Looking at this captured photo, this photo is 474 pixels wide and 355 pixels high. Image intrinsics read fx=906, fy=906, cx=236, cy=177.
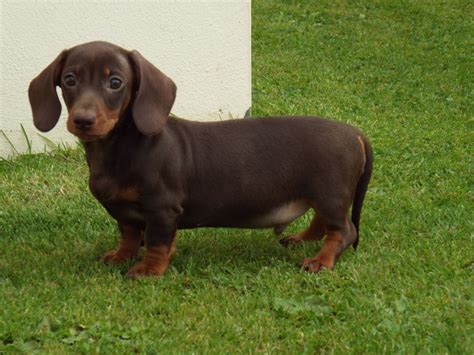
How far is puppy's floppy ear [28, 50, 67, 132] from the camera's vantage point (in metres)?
4.81

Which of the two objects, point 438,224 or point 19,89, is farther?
point 19,89

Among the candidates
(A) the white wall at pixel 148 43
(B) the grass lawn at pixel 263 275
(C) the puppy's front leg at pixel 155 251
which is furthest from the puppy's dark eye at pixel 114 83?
(A) the white wall at pixel 148 43

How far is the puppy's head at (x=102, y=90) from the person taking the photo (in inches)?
176

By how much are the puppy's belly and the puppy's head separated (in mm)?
921

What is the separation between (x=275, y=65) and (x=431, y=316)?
22.5ft

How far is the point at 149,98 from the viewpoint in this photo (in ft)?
15.4

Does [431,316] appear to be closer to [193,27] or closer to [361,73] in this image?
[193,27]

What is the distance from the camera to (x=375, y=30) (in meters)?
13.1

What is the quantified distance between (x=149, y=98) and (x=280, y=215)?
3.63 feet

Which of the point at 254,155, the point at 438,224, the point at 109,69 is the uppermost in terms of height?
the point at 109,69

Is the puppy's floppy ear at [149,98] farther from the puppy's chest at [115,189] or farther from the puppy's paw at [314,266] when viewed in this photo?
the puppy's paw at [314,266]

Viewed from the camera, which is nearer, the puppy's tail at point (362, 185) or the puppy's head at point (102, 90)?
the puppy's head at point (102, 90)

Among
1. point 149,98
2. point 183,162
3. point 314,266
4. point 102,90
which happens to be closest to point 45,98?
point 102,90

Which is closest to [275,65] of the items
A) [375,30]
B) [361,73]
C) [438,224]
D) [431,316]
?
[361,73]
